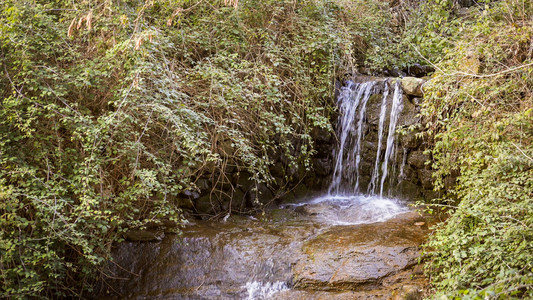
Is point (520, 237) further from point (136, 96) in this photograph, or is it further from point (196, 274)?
point (136, 96)

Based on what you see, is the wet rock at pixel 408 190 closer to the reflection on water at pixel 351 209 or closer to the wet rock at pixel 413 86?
the reflection on water at pixel 351 209

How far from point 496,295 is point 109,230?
3.98 meters

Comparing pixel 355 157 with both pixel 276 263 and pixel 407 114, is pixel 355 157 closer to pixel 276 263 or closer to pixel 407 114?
pixel 407 114

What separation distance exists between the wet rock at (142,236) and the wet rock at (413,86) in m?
4.56

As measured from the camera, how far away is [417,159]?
6723 mm

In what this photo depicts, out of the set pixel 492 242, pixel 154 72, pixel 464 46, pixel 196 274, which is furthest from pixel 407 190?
pixel 154 72

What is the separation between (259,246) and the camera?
533 centimetres

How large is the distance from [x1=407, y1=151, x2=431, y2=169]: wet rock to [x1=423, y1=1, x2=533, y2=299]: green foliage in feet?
4.03

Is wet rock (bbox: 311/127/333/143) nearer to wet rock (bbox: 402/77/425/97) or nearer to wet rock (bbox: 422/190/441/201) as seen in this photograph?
wet rock (bbox: 402/77/425/97)

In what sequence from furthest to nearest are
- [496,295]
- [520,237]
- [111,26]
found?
[111,26] < [520,237] < [496,295]

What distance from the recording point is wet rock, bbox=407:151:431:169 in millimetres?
6660

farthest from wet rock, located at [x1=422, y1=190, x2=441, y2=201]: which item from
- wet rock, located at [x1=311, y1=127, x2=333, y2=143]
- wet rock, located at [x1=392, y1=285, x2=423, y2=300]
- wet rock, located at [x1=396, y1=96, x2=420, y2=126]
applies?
wet rock, located at [x1=392, y1=285, x2=423, y2=300]

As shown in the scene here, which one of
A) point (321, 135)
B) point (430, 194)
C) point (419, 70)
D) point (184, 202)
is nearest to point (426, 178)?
point (430, 194)

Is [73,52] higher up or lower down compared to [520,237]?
higher up
